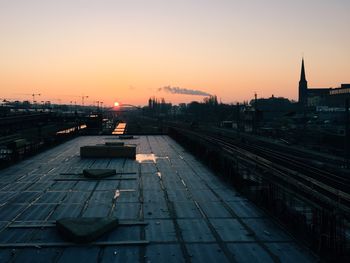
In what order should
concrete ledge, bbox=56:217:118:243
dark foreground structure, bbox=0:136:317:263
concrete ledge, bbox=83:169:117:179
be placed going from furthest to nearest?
1. concrete ledge, bbox=83:169:117:179
2. concrete ledge, bbox=56:217:118:243
3. dark foreground structure, bbox=0:136:317:263

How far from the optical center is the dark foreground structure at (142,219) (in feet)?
43.4

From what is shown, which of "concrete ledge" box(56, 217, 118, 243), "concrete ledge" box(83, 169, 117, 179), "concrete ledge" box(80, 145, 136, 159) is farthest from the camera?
"concrete ledge" box(80, 145, 136, 159)

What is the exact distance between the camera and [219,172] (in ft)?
97.3

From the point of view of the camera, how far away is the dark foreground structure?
13219mm

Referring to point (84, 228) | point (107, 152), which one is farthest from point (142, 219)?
point (107, 152)

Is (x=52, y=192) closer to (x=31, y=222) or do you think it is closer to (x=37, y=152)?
(x=31, y=222)

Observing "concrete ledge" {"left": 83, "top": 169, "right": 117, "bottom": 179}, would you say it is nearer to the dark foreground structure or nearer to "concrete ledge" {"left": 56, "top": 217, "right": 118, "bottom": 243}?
the dark foreground structure

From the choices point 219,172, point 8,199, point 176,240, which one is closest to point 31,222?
point 8,199

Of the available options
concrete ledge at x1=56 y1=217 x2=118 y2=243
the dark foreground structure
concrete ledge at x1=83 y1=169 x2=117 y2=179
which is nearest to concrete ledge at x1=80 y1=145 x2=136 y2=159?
the dark foreground structure

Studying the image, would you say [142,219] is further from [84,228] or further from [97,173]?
[97,173]

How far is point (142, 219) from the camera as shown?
1733cm

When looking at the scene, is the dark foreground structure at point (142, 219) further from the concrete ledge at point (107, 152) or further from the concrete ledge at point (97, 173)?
the concrete ledge at point (107, 152)

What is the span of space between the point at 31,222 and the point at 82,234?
3960mm

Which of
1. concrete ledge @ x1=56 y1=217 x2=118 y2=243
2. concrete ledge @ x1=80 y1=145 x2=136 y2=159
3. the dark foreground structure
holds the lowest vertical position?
the dark foreground structure
